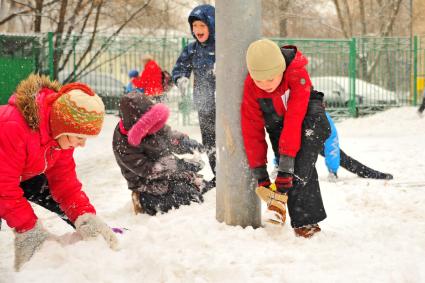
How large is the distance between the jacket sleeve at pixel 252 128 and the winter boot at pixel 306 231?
49 cm

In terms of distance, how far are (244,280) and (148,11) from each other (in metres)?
14.4

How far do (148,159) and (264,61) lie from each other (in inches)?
68.1

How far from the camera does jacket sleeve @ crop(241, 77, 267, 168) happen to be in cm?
364

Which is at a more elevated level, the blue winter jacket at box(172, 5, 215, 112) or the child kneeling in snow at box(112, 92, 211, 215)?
the blue winter jacket at box(172, 5, 215, 112)

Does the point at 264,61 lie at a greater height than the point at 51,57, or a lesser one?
lesser

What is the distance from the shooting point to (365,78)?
63.0 feet

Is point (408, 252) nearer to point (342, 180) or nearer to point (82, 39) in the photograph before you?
point (342, 180)

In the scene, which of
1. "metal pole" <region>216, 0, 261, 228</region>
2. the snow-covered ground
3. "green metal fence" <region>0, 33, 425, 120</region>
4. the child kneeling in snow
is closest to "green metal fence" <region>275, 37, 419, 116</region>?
"green metal fence" <region>0, 33, 425, 120</region>

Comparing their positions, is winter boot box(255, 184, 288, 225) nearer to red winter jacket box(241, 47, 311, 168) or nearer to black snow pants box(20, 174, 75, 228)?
red winter jacket box(241, 47, 311, 168)

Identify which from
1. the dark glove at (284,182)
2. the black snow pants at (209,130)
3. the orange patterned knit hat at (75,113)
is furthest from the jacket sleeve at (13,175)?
the black snow pants at (209,130)

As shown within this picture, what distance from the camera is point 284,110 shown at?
3.58 meters

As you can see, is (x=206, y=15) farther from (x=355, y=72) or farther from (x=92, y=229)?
(x=355, y=72)

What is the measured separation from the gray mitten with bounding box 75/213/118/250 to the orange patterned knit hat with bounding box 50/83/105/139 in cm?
54

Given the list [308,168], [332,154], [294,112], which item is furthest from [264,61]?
[332,154]
